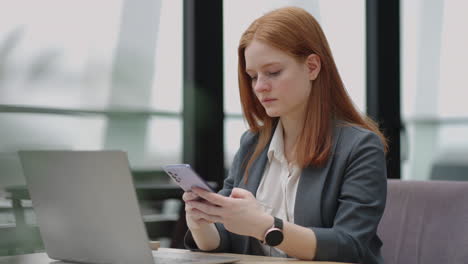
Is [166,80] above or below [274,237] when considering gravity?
above

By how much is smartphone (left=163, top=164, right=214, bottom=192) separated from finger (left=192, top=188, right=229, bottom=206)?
0.01m

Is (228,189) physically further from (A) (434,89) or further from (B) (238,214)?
(A) (434,89)

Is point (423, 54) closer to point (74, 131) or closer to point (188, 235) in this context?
point (74, 131)

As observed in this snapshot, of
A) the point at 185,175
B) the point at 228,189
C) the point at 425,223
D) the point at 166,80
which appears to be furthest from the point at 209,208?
the point at 166,80

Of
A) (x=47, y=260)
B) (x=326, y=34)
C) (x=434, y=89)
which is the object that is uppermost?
(x=326, y=34)

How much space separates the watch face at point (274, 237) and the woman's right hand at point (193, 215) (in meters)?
0.16

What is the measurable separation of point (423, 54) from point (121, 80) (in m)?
2.47

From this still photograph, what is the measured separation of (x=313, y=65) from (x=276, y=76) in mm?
117

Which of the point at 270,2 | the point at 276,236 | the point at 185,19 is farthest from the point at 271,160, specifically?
the point at 270,2

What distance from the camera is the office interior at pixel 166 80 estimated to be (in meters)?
2.54

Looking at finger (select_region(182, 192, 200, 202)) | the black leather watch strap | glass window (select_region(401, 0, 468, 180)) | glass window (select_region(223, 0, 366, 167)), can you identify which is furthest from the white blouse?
glass window (select_region(401, 0, 468, 180))

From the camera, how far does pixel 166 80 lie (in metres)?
3.10

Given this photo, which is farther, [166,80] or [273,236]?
[166,80]

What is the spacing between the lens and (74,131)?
106 inches
